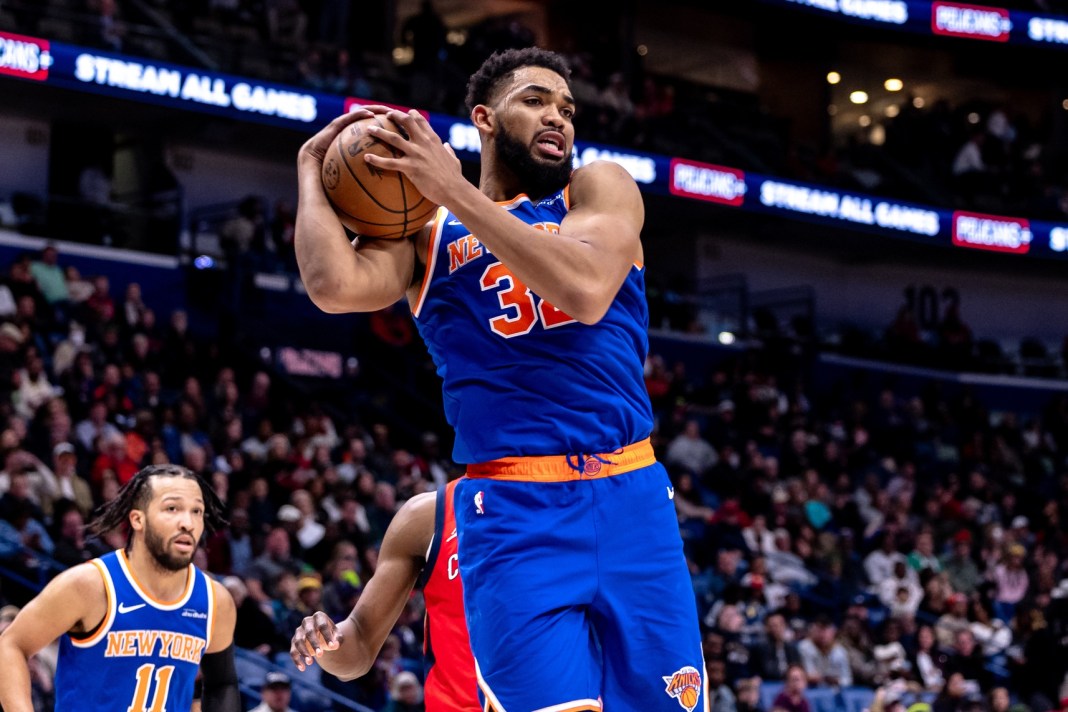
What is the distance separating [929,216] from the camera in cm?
2409

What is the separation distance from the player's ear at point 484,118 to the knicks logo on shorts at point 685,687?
147cm

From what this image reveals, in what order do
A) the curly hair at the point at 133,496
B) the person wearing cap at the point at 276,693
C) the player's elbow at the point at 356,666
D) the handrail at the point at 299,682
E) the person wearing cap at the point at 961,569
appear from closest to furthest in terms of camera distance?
the player's elbow at the point at 356,666 < the curly hair at the point at 133,496 < the person wearing cap at the point at 276,693 < the handrail at the point at 299,682 < the person wearing cap at the point at 961,569

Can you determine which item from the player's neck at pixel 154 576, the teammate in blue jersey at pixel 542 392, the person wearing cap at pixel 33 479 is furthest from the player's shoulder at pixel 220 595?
the person wearing cap at pixel 33 479

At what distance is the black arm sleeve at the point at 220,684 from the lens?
6.05 m

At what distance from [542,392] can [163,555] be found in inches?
115

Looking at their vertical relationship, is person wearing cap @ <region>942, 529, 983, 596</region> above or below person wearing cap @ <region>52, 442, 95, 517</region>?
below

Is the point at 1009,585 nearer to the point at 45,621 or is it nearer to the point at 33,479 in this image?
the point at 33,479

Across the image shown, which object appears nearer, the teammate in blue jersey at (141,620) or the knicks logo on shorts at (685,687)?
the knicks logo on shorts at (685,687)

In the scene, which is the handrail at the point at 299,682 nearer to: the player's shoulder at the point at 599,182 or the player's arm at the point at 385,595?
the player's arm at the point at 385,595

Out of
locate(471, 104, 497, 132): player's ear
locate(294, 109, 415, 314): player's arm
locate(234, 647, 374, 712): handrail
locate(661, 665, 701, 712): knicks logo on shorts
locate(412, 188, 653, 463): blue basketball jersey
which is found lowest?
locate(234, 647, 374, 712): handrail

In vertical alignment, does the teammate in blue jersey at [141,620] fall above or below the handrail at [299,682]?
above

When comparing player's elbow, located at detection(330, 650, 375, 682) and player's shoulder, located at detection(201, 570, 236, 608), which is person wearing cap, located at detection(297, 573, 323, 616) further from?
player's elbow, located at detection(330, 650, 375, 682)

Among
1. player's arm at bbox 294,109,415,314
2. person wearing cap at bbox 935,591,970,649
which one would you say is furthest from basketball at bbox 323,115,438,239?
person wearing cap at bbox 935,591,970,649

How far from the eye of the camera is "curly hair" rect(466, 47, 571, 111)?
157 inches
